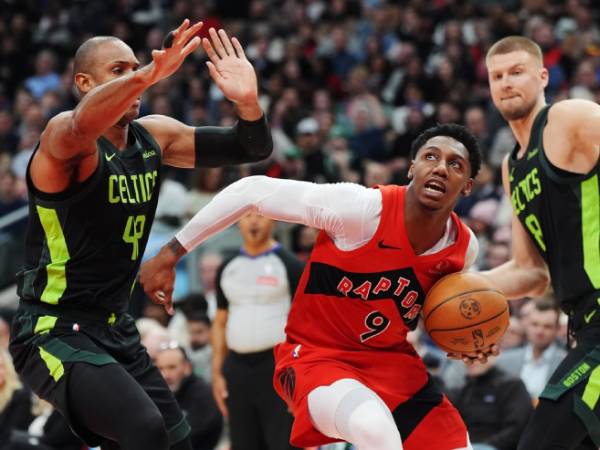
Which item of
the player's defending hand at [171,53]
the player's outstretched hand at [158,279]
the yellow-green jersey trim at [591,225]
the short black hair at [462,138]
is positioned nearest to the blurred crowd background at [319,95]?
the yellow-green jersey trim at [591,225]

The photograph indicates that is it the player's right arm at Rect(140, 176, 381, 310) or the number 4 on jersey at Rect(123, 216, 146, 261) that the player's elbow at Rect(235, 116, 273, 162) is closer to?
the player's right arm at Rect(140, 176, 381, 310)

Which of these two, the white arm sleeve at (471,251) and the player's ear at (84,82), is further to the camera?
the white arm sleeve at (471,251)

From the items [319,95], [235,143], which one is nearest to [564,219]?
[235,143]

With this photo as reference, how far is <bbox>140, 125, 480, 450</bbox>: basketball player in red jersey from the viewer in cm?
497

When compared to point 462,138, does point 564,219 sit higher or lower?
lower

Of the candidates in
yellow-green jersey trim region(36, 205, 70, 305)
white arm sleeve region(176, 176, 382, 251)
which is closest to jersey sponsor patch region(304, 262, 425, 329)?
white arm sleeve region(176, 176, 382, 251)

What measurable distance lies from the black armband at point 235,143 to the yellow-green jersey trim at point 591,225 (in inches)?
61.0

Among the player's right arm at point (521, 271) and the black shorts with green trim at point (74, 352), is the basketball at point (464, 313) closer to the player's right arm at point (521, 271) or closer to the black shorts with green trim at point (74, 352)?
the player's right arm at point (521, 271)

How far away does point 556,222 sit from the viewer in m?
5.38

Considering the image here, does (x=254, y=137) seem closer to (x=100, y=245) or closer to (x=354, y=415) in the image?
(x=100, y=245)

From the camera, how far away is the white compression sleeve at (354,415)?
4691mm

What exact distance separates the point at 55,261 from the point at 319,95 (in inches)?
391

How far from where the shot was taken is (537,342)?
28.6ft

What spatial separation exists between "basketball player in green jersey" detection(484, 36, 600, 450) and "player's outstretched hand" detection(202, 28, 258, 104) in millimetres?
1390
